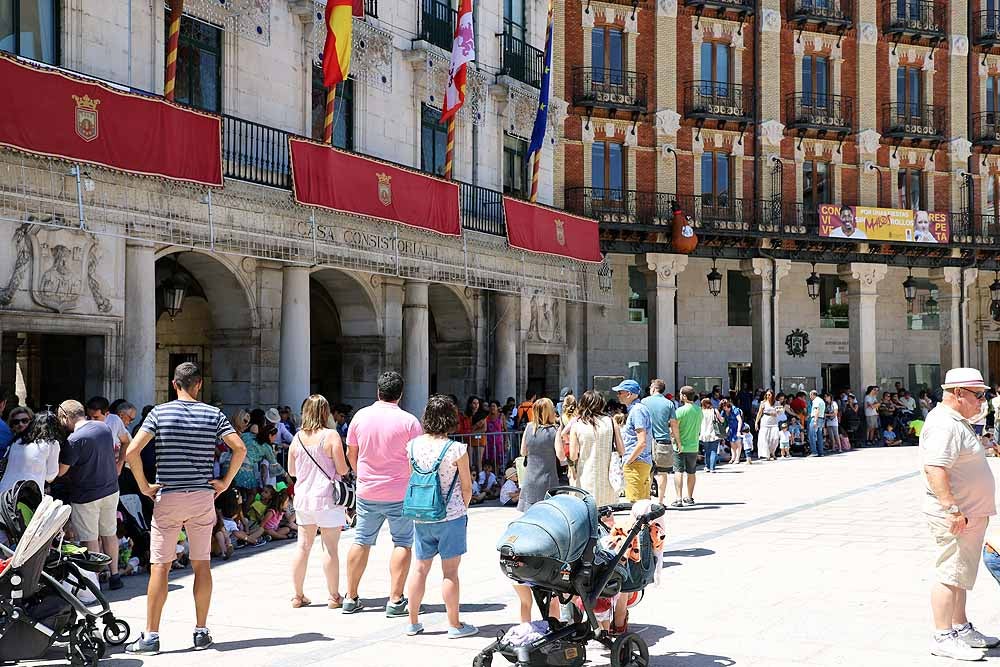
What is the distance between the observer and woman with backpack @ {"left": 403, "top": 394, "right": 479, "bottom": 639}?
7.93 metres

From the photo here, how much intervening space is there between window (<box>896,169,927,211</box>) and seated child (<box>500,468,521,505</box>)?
2305cm

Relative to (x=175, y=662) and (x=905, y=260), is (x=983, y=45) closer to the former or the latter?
(x=905, y=260)

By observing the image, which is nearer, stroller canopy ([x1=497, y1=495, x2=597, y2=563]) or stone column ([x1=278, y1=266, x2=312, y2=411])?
stroller canopy ([x1=497, y1=495, x2=597, y2=563])

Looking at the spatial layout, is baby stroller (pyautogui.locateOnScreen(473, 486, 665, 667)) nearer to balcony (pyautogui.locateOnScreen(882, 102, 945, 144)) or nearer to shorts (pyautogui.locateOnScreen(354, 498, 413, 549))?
shorts (pyautogui.locateOnScreen(354, 498, 413, 549))

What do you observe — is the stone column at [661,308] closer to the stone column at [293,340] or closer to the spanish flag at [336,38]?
the stone column at [293,340]

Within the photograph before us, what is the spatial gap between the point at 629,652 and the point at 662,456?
7.47 m

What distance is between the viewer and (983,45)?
35.8m

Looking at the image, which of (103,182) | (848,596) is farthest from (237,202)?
(848,596)

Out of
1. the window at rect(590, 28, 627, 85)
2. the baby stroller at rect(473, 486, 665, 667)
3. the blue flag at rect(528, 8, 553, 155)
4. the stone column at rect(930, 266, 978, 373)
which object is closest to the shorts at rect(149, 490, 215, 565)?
the baby stroller at rect(473, 486, 665, 667)

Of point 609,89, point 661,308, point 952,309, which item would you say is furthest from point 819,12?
point 661,308

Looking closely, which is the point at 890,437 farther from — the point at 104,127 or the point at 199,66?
the point at 104,127

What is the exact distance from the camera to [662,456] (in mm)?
14086

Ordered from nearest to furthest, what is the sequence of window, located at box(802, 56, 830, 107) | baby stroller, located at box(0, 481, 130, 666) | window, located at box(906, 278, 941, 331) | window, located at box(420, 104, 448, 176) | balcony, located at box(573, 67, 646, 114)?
baby stroller, located at box(0, 481, 130, 666) → window, located at box(420, 104, 448, 176) → balcony, located at box(573, 67, 646, 114) → window, located at box(802, 56, 830, 107) → window, located at box(906, 278, 941, 331)

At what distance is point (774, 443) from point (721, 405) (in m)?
1.68
